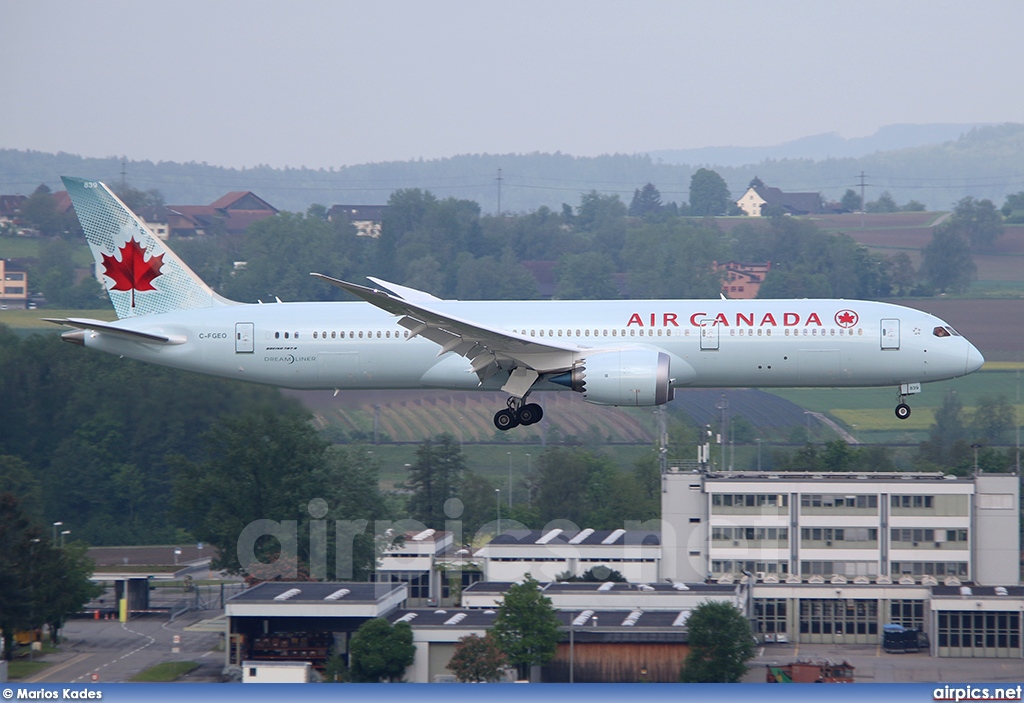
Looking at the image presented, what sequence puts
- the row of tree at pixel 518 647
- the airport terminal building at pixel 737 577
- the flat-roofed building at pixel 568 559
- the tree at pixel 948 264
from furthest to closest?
the tree at pixel 948 264 < the flat-roofed building at pixel 568 559 < the airport terminal building at pixel 737 577 < the row of tree at pixel 518 647

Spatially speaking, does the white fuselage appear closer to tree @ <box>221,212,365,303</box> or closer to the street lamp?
the street lamp

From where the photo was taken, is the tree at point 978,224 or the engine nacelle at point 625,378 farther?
the tree at point 978,224

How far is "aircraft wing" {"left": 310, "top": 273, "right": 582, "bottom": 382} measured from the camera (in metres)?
33.2

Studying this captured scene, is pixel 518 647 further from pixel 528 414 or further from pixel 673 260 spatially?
pixel 673 260

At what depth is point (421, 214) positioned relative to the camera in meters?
167

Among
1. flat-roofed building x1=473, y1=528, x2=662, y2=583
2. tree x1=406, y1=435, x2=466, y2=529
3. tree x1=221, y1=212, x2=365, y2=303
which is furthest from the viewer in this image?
tree x1=221, y1=212, x2=365, y2=303

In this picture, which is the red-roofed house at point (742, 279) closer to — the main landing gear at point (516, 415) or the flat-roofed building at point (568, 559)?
the flat-roofed building at point (568, 559)

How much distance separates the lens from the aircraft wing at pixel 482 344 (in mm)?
33188

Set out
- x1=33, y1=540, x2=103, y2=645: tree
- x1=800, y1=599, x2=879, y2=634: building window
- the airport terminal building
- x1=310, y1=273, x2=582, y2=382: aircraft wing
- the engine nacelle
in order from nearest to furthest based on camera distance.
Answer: x1=310, y1=273, x2=582, y2=382: aircraft wing, the engine nacelle, the airport terminal building, x1=33, y1=540, x2=103, y2=645: tree, x1=800, y1=599, x2=879, y2=634: building window

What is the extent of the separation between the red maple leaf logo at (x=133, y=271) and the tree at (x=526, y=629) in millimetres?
16671

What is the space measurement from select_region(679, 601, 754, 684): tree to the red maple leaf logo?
22.3 meters

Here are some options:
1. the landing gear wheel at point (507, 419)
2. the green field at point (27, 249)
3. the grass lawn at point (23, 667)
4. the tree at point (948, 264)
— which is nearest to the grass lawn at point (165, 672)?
the grass lawn at point (23, 667)

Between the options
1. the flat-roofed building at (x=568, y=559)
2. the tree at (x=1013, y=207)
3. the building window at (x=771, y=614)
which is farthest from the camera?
the tree at (x=1013, y=207)

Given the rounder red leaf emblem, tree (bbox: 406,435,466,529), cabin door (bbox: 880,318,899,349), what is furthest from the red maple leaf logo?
tree (bbox: 406,435,466,529)
